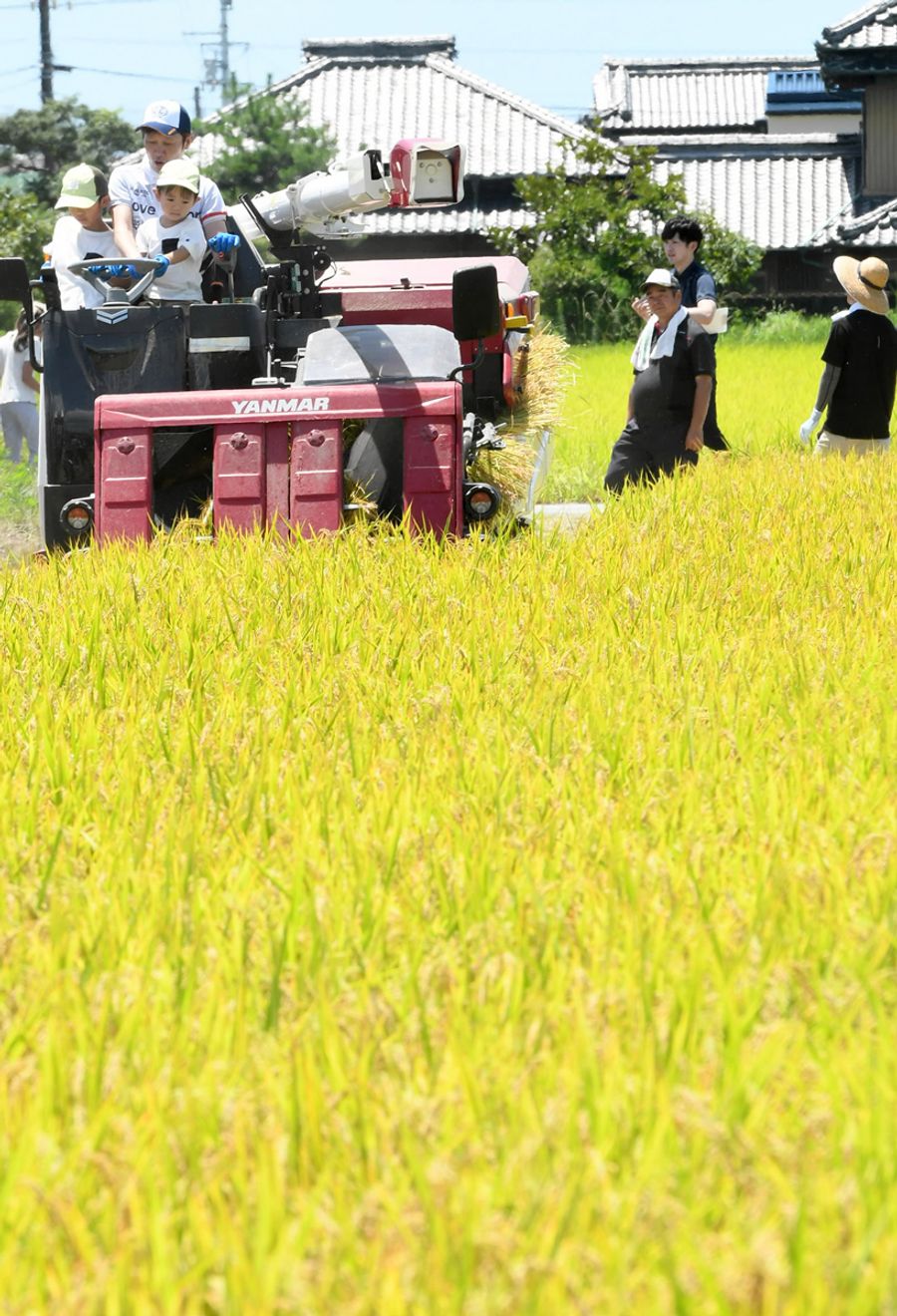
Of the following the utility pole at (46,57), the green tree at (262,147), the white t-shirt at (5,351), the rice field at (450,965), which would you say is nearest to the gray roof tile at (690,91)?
the green tree at (262,147)

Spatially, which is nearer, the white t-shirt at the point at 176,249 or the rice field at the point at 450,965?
the rice field at the point at 450,965

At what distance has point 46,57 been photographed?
4825 cm

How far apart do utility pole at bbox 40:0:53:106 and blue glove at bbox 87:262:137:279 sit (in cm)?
4005

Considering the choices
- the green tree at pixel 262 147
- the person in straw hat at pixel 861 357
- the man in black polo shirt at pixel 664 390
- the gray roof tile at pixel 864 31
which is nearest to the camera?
the man in black polo shirt at pixel 664 390

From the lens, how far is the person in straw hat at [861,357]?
8.61 m

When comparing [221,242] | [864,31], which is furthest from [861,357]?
[864,31]

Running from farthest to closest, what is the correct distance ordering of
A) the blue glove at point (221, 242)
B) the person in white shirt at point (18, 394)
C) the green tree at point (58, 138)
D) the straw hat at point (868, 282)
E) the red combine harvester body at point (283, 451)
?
the green tree at point (58, 138) < the person in white shirt at point (18, 394) < the straw hat at point (868, 282) < the blue glove at point (221, 242) < the red combine harvester body at point (283, 451)

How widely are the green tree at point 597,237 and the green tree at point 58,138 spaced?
1364 centimetres

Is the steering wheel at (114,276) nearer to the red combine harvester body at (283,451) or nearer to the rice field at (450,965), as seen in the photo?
the red combine harvester body at (283,451)

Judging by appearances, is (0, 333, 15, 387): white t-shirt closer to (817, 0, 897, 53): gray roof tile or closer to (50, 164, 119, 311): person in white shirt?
(50, 164, 119, 311): person in white shirt

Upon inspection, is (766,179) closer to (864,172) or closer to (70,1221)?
(864,172)

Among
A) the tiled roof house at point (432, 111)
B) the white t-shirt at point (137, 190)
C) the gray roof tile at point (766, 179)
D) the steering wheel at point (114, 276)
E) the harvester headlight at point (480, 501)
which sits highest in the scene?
the tiled roof house at point (432, 111)

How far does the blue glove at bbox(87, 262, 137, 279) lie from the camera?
6.81m

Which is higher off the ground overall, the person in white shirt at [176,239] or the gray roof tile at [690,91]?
the gray roof tile at [690,91]
